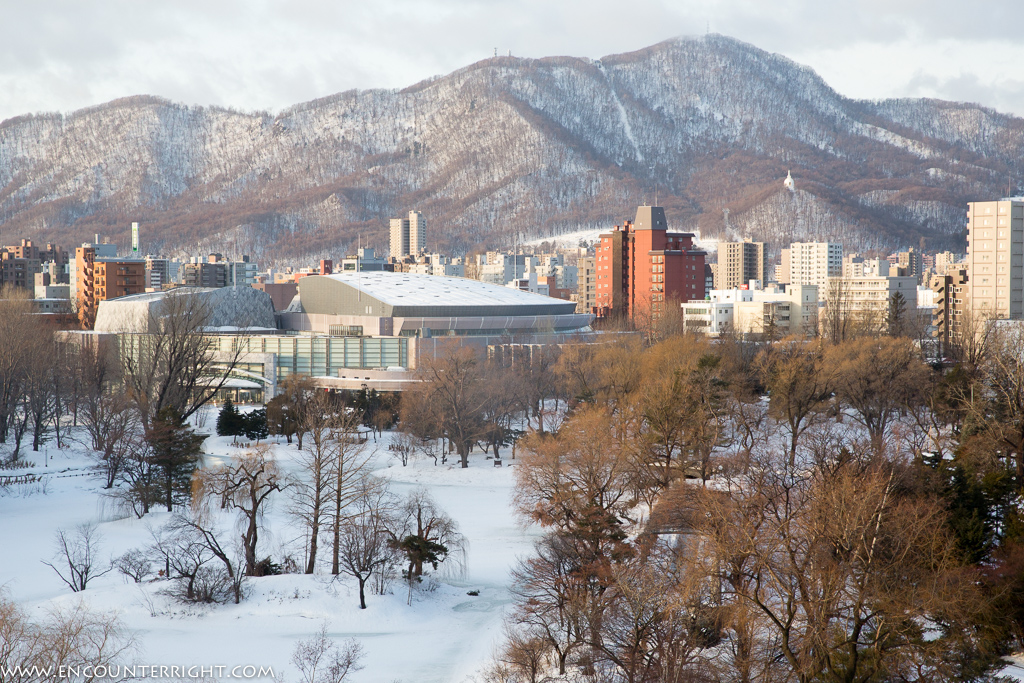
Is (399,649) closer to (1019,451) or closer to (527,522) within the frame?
(527,522)

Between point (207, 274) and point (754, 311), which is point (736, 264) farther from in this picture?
point (207, 274)

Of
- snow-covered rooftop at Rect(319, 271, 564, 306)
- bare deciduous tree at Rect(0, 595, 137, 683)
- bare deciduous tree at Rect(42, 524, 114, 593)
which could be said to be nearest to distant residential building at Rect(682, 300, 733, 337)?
snow-covered rooftop at Rect(319, 271, 564, 306)

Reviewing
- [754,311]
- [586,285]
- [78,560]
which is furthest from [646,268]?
[78,560]

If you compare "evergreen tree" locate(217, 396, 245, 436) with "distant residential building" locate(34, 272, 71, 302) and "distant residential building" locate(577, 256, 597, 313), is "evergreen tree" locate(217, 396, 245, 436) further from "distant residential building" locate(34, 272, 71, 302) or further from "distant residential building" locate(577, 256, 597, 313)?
"distant residential building" locate(34, 272, 71, 302)

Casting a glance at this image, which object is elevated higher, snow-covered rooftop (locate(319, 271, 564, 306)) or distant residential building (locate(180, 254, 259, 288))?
distant residential building (locate(180, 254, 259, 288))

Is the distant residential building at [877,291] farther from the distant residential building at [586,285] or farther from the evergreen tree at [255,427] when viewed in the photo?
the evergreen tree at [255,427]

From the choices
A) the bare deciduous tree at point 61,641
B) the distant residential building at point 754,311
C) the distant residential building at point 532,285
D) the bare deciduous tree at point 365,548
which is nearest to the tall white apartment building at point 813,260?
the distant residential building at point 532,285

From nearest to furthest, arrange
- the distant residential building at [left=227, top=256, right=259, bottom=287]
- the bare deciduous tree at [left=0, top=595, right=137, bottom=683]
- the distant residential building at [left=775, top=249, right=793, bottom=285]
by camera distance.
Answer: the bare deciduous tree at [left=0, top=595, right=137, bottom=683]
the distant residential building at [left=227, top=256, right=259, bottom=287]
the distant residential building at [left=775, top=249, right=793, bottom=285]
